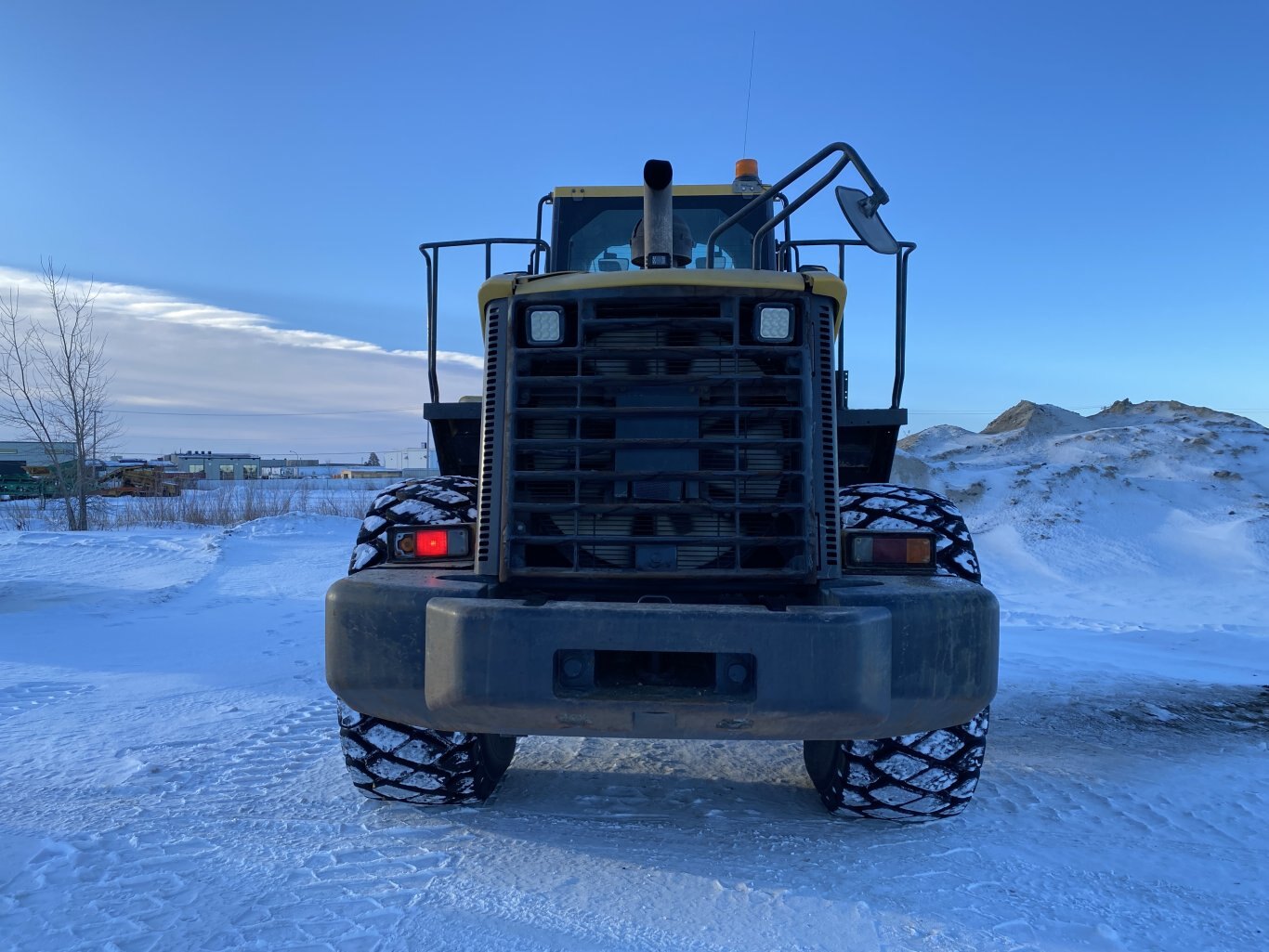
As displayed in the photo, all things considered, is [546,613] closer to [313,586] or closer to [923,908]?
[923,908]

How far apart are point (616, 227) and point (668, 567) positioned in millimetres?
2803

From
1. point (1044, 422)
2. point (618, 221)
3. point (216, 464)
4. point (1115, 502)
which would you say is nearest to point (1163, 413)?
point (1044, 422)

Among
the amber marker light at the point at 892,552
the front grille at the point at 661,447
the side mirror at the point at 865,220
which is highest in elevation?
the side mirror at the point at 865,220

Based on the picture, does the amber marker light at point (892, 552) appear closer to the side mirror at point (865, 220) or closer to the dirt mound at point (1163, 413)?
the side mirror at point (865, 220)

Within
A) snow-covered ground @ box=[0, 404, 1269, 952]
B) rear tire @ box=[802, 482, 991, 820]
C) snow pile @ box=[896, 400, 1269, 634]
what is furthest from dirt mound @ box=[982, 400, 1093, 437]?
rear tire @ box=[802, 482, 991, 820]

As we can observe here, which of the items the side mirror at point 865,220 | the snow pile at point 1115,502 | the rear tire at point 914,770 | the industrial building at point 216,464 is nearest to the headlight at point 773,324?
the side mirror at point 865,220

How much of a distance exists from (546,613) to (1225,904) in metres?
2.16

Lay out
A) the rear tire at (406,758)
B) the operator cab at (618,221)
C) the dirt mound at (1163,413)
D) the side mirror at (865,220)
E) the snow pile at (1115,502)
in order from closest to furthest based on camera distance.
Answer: the side mirror at (865,220) → the rear tire at (406,758) → the operator cab at (618,221) → the snow pile at (1115,502) → the dirt mound at (1163,413)

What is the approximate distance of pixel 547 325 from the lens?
2.88 meters

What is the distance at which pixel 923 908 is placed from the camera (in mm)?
2461

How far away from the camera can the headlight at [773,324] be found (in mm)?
2836

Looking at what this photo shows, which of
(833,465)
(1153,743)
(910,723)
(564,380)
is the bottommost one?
(1153,743)

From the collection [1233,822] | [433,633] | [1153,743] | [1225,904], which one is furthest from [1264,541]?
[433,633]

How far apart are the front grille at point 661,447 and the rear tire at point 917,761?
1.54 feet
